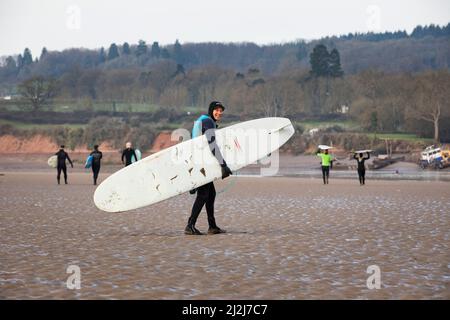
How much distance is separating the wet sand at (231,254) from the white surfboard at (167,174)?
1.83 feet

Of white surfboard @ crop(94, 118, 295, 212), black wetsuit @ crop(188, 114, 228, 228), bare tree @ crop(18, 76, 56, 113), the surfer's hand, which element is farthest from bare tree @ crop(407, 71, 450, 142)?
the surfer's hand

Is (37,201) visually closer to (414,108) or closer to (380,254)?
(380,254)

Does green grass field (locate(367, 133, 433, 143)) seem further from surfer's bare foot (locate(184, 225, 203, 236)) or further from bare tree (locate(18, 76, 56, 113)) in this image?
surfer's bare foot (locate(184, 225, 203, 236))

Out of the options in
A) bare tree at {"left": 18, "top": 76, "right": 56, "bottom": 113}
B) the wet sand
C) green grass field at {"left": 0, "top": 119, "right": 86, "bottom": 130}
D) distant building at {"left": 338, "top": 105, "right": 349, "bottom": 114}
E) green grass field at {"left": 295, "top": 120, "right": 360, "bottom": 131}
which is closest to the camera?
the wet sand

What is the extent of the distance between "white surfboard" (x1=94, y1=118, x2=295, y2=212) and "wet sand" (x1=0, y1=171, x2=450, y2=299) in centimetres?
56

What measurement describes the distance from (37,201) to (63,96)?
15447 centimetres

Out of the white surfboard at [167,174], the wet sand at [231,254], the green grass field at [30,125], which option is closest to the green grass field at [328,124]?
the green grass field at [30,125]

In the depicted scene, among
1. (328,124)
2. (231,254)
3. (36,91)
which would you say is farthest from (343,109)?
(231,254)

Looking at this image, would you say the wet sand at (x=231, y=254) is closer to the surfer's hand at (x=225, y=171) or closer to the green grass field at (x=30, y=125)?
the surfer's hand at (x=225, y=171)

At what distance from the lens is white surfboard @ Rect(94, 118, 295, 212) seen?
43.1ft

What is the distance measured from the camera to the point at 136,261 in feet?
31.9

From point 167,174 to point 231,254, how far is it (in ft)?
11.5

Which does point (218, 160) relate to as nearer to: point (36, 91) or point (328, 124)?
point (328, 124)
